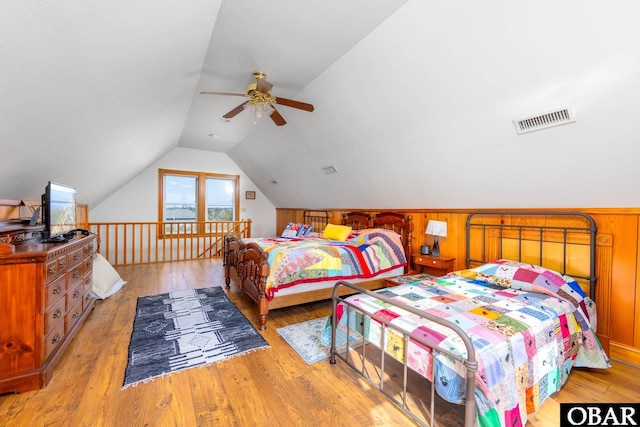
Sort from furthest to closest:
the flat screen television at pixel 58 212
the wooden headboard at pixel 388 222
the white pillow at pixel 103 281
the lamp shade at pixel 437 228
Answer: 1. the wooden headboard at pixel 388 222
2. the white pillow at pixel 103 281
3. the lamp shade at pixel 437 228
4. the flat screen television at pixel 58 212

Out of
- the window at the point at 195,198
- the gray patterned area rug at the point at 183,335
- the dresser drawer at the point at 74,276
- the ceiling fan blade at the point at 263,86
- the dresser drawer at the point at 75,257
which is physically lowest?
the gray patterned area rug at the point at 183,335

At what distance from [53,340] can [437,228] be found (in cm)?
397

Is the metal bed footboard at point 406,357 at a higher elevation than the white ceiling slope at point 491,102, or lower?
lower

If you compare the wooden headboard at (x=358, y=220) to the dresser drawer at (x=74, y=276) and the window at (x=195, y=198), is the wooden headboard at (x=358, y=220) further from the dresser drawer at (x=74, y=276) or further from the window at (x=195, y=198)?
the dresser drawer at (x=74, y=276)

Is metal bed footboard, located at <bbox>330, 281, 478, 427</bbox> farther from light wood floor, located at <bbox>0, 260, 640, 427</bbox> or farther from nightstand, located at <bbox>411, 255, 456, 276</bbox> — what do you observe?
nightstand, located at <bbox>411, 255, 456, 276</bbox>

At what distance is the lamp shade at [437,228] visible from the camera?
358 cm

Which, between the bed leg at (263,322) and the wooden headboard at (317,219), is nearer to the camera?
the bed leg at (263,322)

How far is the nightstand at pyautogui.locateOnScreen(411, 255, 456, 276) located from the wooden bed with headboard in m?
0.25

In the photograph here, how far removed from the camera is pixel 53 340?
2.03 metres

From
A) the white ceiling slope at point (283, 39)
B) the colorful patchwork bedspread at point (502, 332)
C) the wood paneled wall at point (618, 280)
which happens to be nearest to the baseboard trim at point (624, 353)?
the wood paneled wall at point (618, 280)

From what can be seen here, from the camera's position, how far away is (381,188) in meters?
4.14

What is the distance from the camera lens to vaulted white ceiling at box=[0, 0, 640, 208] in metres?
1.51

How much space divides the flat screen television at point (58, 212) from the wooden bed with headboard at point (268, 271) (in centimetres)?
175

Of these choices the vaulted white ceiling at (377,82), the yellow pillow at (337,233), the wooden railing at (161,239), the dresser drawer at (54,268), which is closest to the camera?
the vaulted white ceiling at (377,82)
